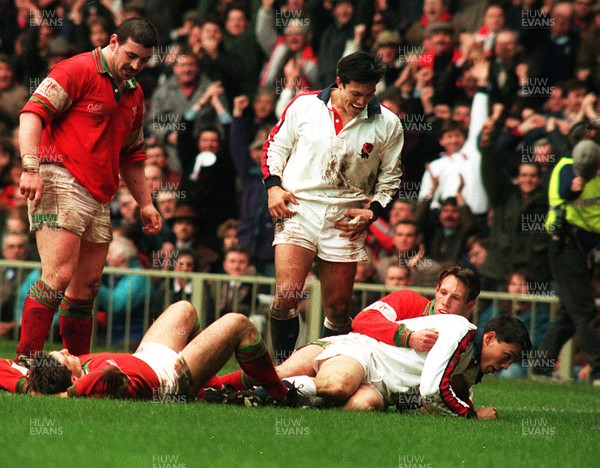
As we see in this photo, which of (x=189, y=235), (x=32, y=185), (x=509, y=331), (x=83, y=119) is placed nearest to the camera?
(x=509, y=331)

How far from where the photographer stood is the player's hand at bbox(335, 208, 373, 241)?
9.38 m

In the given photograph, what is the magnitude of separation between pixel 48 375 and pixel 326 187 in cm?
264

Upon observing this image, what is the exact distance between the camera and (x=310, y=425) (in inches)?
284

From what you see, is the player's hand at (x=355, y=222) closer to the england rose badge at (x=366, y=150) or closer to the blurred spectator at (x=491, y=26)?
the england rose badge at (x=366, y=150)

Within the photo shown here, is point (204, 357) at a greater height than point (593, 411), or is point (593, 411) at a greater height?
point (204, 357)

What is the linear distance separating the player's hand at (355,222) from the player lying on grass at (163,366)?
178 centimetres

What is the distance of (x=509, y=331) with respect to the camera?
7.91 meters

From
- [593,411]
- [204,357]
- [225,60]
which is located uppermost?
[225,60]

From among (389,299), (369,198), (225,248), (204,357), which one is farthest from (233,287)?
(204,357)

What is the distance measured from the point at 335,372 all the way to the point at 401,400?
51cm

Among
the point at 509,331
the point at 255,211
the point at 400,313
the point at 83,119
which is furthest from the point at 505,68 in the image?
the point at 509,331

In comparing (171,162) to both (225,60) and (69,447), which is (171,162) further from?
(69,447)

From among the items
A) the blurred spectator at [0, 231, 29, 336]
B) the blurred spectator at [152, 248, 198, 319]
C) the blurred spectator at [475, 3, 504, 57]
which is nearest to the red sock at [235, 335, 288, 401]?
the blurred spectator at [152, 248, 198, 319]

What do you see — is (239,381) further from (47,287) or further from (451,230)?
(451,230)
